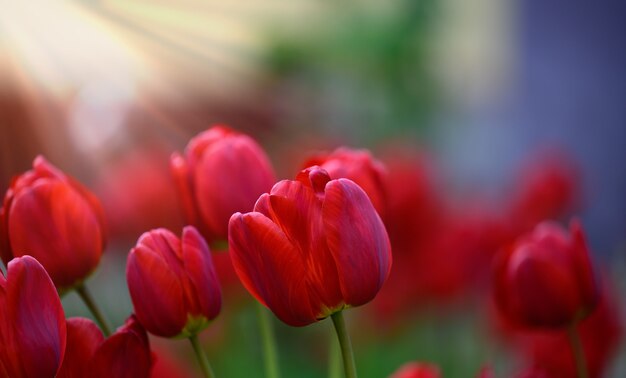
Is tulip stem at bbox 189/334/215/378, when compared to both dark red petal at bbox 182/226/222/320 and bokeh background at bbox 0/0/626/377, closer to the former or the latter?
dark red petal at bbox 182/226/222/320

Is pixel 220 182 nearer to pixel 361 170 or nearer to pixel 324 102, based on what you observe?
pixel 361 170

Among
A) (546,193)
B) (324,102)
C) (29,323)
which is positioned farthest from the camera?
(324,102)

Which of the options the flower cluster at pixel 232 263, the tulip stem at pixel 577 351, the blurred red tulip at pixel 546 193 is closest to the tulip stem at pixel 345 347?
the flower cluster at pixel 232 263

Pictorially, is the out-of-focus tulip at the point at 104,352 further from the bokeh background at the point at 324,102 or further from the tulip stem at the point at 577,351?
the bokeh background at the point at 324,102

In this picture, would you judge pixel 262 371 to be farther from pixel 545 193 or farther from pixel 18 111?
pixel 18 111

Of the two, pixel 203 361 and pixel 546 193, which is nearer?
pixel 203 361

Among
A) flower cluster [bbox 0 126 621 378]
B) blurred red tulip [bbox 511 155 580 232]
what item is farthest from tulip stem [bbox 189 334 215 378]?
blurred red tulip [bbox 511 155 580 232]

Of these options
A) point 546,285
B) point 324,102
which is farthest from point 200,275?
point 324,102
